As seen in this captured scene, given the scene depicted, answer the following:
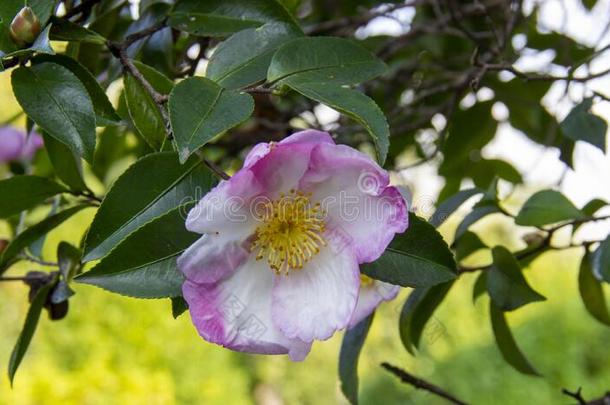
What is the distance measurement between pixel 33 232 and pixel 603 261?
0.59m

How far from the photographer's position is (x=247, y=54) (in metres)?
→ 0.69

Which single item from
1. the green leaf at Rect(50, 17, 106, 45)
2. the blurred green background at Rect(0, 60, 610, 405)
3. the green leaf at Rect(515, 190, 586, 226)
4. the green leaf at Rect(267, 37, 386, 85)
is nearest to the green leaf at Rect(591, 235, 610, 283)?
the green leaf at Rect(515, 190, 586, 226)

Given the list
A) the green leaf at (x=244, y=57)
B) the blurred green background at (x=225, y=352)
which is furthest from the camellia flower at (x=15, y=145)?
the blurred green background at (x=225, y=352)

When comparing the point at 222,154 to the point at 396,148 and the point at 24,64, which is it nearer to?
the point at 396,148

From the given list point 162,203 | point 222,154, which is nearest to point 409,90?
point 222,154

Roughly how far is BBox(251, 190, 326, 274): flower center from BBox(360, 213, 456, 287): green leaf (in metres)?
0.07

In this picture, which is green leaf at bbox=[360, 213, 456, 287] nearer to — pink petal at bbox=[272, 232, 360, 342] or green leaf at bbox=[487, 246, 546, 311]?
pink petal at bbox=[272, 232, 360, 342]

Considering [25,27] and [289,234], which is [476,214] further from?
[25,27]

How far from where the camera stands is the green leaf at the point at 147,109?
663mm

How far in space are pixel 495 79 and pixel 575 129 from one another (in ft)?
1.81

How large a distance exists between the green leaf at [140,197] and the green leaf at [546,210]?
1.32 ft

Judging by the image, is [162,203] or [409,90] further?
[409,90]

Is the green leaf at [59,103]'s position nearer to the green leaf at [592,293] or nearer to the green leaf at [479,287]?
the green leaf at [479,287]

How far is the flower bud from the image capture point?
2.10 ft
